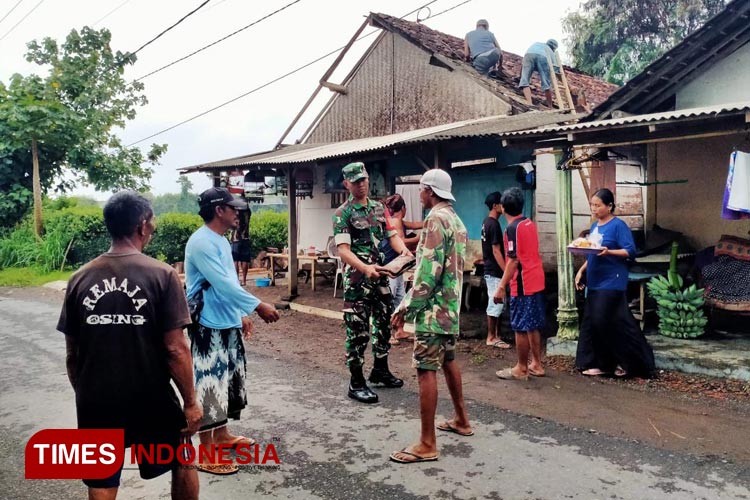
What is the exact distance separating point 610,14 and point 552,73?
11791 millimetres

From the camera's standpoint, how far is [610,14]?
65.9 feet

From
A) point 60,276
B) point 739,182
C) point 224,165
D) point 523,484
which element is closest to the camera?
point 523,484

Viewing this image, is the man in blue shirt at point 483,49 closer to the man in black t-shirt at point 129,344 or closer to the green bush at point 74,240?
the man in black t-shirt at point 129,344

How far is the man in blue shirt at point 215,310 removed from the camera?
3.42m

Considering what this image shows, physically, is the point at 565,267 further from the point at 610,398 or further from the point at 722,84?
the point at 722,84

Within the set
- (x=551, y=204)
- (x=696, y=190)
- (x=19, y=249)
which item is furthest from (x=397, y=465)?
(x=19, y=249)

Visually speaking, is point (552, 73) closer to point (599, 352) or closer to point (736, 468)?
point (599, 352)

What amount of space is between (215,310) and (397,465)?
148 cm

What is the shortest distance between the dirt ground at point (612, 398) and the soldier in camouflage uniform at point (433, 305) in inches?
52.8

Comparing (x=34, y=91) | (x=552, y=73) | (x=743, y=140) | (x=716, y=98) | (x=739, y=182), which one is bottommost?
(x=739, y=182)

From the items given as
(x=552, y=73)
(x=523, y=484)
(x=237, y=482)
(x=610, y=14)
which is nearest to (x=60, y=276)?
(x=552, y=73)

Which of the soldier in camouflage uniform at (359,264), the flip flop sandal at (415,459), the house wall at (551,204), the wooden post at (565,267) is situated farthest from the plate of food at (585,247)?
the house wall at (551,204)

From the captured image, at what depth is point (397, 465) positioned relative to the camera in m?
3.53

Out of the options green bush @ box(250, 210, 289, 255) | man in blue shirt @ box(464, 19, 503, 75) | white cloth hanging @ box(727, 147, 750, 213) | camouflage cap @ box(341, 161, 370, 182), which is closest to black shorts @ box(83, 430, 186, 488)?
camouflage cap @ box(341, 161, 370, 182)
